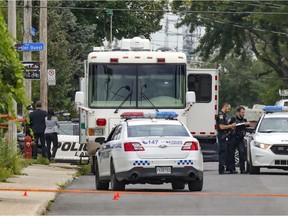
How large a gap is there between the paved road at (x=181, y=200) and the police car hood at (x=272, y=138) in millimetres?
3677

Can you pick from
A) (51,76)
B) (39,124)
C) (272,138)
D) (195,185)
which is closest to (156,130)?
(195,185)

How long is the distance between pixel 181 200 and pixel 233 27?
5240 cm

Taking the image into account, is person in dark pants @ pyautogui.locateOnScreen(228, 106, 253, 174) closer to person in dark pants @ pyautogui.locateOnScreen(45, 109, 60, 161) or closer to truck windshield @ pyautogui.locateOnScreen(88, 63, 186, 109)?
truck windshield @ pyautogui.locateOnScreen(88, 63, 186, 109)

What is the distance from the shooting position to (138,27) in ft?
209

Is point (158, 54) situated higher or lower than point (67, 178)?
higher

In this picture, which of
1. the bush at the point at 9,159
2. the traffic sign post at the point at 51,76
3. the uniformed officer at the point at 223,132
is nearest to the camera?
the bush at the point at 9,159

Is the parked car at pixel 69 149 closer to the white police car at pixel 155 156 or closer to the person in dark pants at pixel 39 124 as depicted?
the person in dark pants at pixel 39 124

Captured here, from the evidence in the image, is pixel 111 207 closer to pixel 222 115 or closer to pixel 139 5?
pixel 222 115

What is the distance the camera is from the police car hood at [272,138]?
28281 mm

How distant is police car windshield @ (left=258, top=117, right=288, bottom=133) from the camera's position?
2930cm

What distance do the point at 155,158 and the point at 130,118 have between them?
2278 millimetres

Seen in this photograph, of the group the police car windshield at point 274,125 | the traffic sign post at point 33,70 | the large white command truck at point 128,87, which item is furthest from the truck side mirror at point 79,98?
the traffic sign post at point 33,70

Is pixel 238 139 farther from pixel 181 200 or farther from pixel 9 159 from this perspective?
pixel 181 200

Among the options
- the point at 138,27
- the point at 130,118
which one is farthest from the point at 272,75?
the point at 130,118
